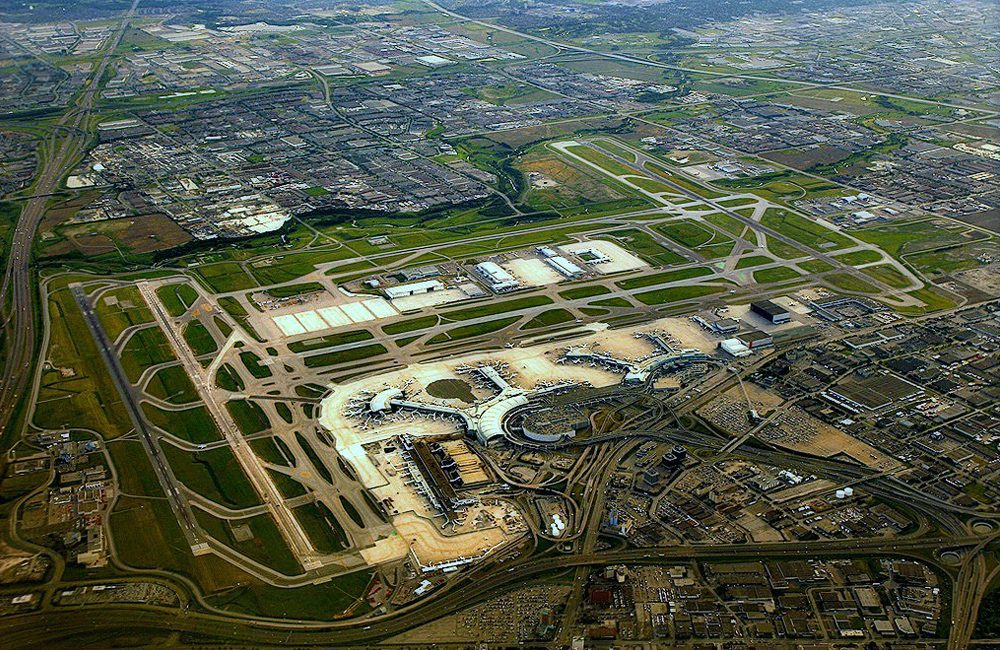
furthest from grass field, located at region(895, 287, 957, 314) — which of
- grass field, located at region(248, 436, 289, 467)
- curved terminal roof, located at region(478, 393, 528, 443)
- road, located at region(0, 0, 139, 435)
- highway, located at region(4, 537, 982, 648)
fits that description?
road, located at region(0, 0, 139, 435)

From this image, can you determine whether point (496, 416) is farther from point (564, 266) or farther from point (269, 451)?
point (564, 266)

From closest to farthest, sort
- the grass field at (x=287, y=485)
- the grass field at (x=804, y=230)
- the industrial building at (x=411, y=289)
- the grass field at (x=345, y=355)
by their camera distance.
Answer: the grass field at (x=287, y=485) → the grass field at (x=345, y=355) → the industrial building at (x=411, y=289) → the grass field at (x=804, y=230)

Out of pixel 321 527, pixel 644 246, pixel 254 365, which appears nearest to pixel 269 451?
pixel 321 527

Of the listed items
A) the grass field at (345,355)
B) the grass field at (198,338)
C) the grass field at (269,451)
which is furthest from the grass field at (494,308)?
the grass field at (269,451)

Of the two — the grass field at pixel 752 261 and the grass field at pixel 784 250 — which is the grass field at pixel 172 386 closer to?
the grass field at pixel 752 261

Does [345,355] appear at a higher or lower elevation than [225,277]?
higher

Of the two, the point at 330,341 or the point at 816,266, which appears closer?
the point at 330,341

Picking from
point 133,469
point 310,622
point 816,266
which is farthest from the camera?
point 816,266
